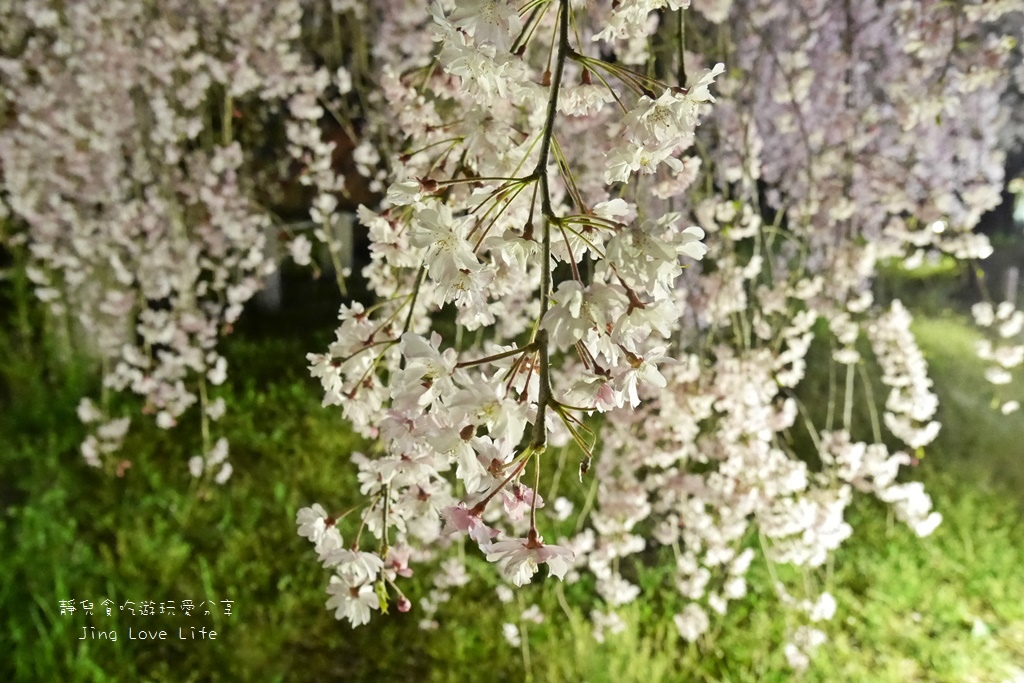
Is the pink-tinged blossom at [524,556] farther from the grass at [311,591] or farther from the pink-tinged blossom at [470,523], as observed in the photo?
the grass at [311,591]

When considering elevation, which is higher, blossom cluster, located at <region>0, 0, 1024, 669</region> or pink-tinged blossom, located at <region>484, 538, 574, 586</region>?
blossom cluster, located at <region>0, 0, 1024, 669</region>

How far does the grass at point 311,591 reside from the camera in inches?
85.4

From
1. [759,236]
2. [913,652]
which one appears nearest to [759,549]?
[913,652]

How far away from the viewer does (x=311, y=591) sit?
2420 mm

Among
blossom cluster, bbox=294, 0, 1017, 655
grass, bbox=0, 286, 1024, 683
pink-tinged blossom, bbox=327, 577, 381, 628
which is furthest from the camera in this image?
grass, bbox=0, 286, 1024, 683

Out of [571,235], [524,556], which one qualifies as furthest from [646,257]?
[524,556]

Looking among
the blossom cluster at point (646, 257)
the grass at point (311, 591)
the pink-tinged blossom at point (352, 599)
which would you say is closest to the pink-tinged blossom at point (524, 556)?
the blossom cluster at point (646, 257)

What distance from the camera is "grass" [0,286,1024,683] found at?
2168mm

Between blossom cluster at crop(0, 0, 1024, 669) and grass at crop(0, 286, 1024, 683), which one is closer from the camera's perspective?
blossom cluster at crop(0, 0, 1024, 669)

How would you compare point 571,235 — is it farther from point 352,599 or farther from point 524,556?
point 352,599

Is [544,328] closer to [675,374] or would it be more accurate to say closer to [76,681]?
[675,374]

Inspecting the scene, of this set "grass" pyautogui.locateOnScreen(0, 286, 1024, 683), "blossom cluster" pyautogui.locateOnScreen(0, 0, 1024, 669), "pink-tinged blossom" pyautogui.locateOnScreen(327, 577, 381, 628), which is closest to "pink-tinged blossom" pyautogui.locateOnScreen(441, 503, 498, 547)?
"blossom cluster" pyautogui.locateOnScreen(0, 0, 1024, 669)

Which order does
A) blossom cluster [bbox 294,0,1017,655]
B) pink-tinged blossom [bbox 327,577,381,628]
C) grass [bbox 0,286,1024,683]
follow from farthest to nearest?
grass [bbox 0,286,1024,683] < pink-tinged blossom [bbox 327,577,381,628] < blossom cluster [bbox 294,0,1017,655]

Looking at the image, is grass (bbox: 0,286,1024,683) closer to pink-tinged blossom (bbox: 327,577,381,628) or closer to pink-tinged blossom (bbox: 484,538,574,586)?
pink-tinged blossom (bbox: 327,577,381,628)
